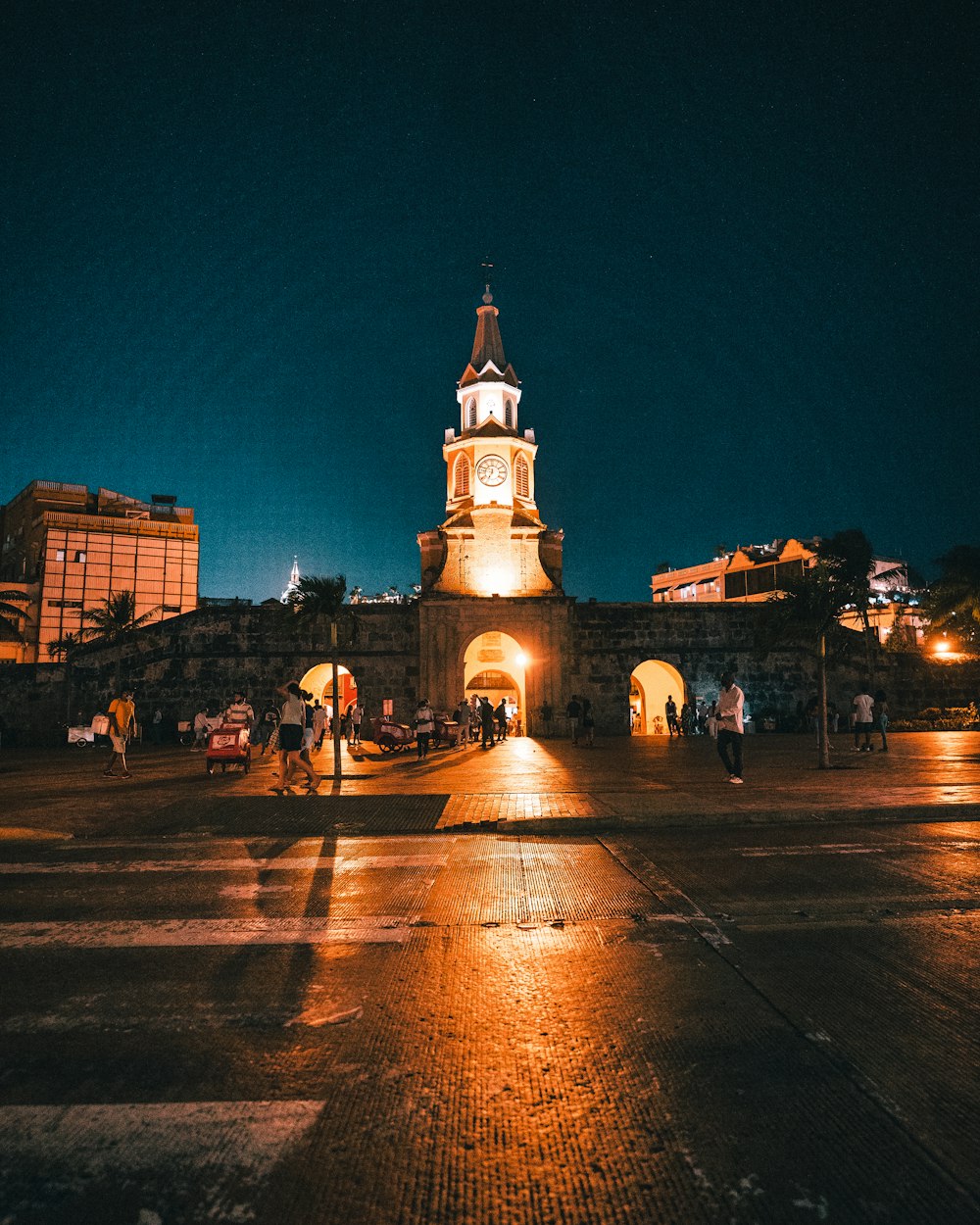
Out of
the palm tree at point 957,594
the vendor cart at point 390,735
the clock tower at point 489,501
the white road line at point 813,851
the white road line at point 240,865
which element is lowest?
the white road line at point 240,865

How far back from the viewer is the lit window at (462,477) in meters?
38.5

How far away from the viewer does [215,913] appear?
545cm

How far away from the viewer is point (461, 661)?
1254 inches

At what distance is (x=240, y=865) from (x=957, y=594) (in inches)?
1223

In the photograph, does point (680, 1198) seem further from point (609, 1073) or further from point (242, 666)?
point (242, 666)

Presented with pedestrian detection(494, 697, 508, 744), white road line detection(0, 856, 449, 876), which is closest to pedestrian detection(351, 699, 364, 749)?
pedestrian detection(494, 697, 508, 744)

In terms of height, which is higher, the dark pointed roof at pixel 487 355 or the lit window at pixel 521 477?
the dark pointed roof at pixel 487 355

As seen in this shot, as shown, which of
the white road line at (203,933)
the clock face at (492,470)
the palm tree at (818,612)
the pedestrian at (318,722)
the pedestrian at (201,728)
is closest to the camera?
the white road line at (203,933)

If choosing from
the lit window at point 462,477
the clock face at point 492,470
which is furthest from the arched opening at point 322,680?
the clock face at point 492,470

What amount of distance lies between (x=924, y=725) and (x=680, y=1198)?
31952mm

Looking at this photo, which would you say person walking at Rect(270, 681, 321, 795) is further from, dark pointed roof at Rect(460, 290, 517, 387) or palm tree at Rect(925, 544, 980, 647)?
dark pointed roof at Rect(460, 290, 517, 387)

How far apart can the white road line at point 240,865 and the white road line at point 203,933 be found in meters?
1.74

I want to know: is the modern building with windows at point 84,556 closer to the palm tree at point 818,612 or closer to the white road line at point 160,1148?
the palm tree at point 818,612

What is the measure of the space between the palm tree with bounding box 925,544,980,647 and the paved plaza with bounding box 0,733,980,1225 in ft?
85.8
